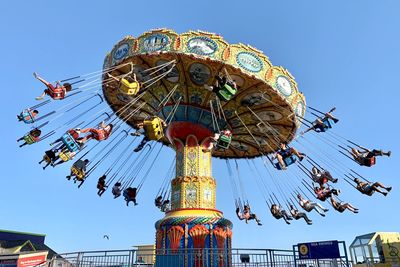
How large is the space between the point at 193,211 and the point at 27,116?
691 cm

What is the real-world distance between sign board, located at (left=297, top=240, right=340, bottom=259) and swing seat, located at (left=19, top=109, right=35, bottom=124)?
33.7 feet

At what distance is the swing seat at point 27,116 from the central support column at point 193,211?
5488 millimetres

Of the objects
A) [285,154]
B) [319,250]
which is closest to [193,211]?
[285,154]

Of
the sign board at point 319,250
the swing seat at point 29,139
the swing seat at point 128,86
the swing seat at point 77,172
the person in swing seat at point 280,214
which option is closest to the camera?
the sign board at point 319,250

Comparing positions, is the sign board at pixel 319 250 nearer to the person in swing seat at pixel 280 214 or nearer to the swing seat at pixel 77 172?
the person in swing seat at pixel 280 214

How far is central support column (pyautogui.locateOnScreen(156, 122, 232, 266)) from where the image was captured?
12.9 metres

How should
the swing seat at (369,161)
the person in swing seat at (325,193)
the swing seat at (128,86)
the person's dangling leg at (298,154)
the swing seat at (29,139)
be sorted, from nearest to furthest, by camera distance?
the swing seat at (128,86) → the swing seat at (29,139) → the swing seat at (369,161) → the person in swing seat at (325,193) → the person's dangling leg at (298,154)

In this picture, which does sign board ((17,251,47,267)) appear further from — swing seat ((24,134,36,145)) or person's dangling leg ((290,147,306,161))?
person's dangling leg ((290,147,306,161))

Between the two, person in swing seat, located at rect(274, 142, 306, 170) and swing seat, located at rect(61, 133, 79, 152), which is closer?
swing seat, located at rect(61, 133, 79, 152)

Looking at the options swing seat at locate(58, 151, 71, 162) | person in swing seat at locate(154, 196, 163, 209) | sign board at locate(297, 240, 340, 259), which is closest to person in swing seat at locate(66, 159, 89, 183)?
swing seat at locate(58, 151, 71, 162)

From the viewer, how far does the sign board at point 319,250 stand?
11.3 m

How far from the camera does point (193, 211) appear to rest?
13.7 meters

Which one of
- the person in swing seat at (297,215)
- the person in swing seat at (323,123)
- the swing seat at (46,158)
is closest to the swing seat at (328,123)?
the person in swing seat at (323,123)

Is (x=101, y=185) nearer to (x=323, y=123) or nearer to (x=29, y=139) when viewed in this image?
(x=29, y=139)
